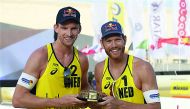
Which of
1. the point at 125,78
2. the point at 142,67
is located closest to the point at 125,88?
the point at 125,78

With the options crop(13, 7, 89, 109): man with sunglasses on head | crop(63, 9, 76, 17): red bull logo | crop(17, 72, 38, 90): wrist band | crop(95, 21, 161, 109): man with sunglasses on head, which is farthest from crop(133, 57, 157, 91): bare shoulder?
crop(17, 72, 38, 90): wrist band

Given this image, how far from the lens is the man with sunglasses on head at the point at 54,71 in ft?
12.0

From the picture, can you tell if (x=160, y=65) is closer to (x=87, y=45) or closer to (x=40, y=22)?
(x=87, y=45)

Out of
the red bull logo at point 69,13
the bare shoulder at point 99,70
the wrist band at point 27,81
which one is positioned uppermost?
the red bull logo at point 69,13

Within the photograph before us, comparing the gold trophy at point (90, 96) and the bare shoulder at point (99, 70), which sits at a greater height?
the bare shoulder at point (99, 70)

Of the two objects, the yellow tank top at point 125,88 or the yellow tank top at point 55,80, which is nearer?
the yellow tank top at point 125,88

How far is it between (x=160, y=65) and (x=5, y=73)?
186 cm

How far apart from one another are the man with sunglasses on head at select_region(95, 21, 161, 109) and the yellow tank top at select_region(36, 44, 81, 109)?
0.23 m

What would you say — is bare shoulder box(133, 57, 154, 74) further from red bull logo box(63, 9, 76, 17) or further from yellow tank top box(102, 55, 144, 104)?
red bull logo box(63, 9, 76, 17)

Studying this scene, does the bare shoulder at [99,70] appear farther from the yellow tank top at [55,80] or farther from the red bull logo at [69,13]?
the red bull logo at [69,13]

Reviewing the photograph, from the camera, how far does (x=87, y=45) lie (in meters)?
6.15

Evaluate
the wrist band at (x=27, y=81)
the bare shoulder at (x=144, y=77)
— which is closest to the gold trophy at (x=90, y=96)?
the bare shoulder at (x=144, y=77)

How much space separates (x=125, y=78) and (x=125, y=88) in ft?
0.23

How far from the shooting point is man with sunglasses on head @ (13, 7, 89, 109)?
365cm
